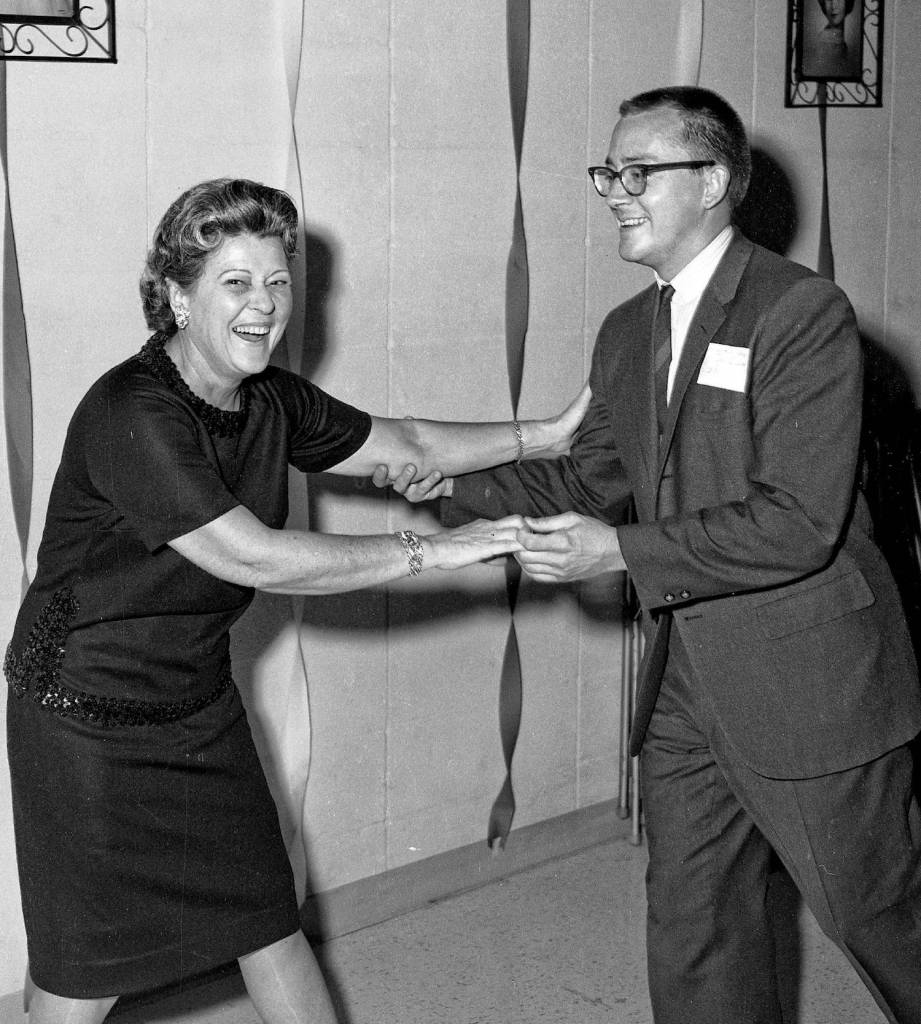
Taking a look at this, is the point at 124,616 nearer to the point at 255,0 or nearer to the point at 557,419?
the point at 557,419

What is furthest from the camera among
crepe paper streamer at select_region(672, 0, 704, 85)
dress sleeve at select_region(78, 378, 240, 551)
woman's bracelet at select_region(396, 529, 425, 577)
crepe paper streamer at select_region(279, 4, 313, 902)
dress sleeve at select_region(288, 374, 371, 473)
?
crepe paper streamer at select_region(672, 0, 704, 85)

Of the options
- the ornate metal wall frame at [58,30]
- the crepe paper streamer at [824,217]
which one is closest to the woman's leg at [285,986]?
the ornate metal wall frame at [58,30]

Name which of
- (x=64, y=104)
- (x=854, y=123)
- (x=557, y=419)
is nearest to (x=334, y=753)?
(x=557, y=419)

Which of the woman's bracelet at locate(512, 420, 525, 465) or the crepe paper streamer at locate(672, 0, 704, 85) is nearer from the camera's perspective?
the woman's bracelet at locate(512, 420, 525, 465)

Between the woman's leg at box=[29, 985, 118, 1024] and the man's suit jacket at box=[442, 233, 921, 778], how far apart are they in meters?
1.17

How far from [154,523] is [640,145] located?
1114 millimetres

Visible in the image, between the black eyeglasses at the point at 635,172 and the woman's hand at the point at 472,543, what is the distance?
63 cm

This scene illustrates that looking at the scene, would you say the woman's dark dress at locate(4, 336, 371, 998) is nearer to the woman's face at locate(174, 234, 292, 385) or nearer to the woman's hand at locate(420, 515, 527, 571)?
the woman's face at locate(174, 234, 292, 385)

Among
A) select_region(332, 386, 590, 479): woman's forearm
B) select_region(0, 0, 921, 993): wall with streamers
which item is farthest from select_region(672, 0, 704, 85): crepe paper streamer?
select_region(332, 386, 590, 479): woman's forearm

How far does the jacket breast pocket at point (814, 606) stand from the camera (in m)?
2.56

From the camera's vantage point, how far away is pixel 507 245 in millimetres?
3650

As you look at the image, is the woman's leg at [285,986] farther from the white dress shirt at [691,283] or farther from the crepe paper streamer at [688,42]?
the crepe paper streamer at [688,42]

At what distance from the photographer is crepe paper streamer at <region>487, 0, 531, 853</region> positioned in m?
3.57

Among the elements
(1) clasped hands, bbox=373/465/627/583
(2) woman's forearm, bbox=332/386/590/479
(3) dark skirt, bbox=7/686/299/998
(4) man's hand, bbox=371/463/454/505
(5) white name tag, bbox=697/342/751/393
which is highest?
(5) white name tag, bbox=697/342/751/393
